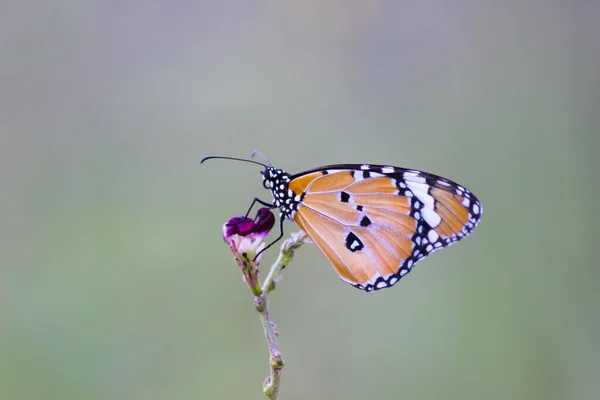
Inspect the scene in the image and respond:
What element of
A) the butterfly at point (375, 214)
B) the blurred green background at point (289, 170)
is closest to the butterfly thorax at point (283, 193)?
the butterfly at point (375, 214)

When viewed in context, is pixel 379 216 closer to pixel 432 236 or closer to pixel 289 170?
pixel 432 236

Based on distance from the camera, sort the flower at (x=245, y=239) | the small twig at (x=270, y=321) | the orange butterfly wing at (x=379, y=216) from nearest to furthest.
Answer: the small twig at (x=270, y=321), the flower at (x=245, y=239), the orange butterfly wing at (x=379, y=216)

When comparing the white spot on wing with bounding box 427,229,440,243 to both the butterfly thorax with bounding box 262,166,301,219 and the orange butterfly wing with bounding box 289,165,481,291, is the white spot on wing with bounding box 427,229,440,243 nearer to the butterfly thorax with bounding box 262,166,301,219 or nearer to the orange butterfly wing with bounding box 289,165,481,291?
the orange butterfly wing with bounding box 289,165,481,291

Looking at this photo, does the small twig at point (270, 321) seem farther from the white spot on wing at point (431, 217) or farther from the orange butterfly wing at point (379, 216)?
the white spot on wing at point (431, 217)

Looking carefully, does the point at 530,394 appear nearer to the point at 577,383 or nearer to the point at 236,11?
the point at 577,383

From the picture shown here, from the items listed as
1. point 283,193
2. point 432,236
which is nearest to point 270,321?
point 283,193

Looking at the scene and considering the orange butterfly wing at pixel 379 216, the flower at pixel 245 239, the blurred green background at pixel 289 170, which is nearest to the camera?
the flower at pixel 245 239

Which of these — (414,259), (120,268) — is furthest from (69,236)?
(414,259)
